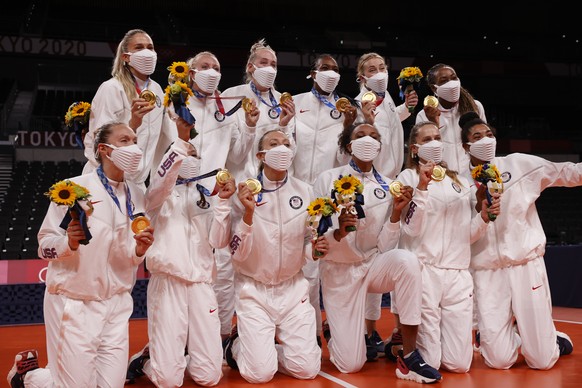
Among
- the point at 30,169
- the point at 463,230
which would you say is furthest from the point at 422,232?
the point at 30,169

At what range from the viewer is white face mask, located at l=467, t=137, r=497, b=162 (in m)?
6.14

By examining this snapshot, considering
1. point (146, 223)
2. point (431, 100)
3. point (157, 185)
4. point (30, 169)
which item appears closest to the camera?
point (146, 223)

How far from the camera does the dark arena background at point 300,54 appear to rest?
1906 centimetres

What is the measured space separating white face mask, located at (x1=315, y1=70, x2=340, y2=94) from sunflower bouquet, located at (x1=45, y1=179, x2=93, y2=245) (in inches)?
114

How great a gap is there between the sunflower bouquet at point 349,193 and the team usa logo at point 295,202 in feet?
1.55

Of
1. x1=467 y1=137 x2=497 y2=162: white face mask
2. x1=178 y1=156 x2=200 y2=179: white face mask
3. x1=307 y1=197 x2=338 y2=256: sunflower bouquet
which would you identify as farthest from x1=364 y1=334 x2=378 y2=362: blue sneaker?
x1=178 y1=156 x2=200 y2=179: white face mask

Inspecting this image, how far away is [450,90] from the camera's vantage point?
22.3ft

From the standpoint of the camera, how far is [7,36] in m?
20.8

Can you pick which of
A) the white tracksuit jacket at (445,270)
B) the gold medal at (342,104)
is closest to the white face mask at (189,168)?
the gold medal at (342,104)

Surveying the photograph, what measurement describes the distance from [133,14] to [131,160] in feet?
69.7

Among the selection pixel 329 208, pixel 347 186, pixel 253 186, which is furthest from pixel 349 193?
pixel 253 186

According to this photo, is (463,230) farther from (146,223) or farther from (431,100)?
(146,223)

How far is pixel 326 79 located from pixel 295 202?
1.41 meters

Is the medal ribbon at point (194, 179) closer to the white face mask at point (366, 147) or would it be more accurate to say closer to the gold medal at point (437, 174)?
the white face mask at point (366, 147)
